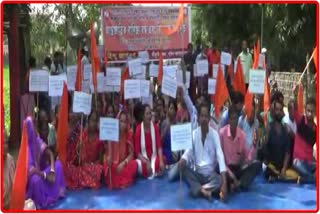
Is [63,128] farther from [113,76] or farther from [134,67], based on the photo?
[134,67]

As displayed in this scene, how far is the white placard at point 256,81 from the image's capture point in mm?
6406

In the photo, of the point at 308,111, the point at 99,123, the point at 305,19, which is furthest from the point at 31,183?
the point at 305,19

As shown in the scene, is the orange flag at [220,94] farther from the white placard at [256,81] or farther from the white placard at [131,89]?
the white placard at [131,89]

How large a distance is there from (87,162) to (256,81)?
2.10 metres

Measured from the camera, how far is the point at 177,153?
631 cm

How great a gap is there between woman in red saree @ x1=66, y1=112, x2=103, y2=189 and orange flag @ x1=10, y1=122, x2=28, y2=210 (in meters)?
1.00

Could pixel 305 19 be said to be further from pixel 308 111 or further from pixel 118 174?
pixel 118 174

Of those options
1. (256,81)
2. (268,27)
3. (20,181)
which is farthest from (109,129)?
(268,27)

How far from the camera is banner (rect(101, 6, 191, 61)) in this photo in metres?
11.1

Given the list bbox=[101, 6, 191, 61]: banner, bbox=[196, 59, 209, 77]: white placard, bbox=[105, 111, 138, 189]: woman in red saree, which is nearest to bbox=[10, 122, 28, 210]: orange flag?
bbox=[105, 111, 138, 189]: woman in red saree

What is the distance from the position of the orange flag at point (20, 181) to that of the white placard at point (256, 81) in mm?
2797

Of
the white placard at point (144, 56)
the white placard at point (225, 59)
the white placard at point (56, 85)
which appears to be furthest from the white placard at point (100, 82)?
the white placard at point (144, 56)

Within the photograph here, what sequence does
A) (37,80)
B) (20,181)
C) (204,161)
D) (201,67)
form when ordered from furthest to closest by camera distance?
1. (201,67)
2. (37,80)
3. (204,161)
4. (20,181)

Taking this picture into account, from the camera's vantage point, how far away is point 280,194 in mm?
5527
